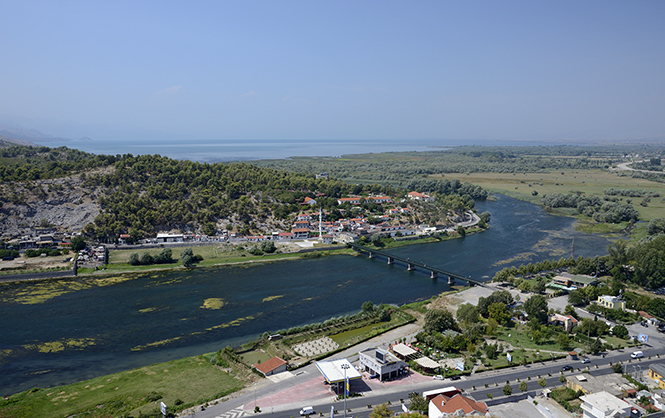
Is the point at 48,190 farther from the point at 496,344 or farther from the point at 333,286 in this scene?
the point at 496,344

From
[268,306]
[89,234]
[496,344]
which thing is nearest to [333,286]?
[268,306]

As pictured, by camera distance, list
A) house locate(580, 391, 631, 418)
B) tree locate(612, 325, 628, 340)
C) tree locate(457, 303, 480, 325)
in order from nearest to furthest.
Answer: house locate(580, 391, 631, 418), tree locate(612, 325, 628, 340), tree locate(457, 303, 480, 325)

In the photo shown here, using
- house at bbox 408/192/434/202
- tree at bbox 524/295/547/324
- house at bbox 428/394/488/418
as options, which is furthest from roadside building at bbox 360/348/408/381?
house at bbox 408/192/434/202

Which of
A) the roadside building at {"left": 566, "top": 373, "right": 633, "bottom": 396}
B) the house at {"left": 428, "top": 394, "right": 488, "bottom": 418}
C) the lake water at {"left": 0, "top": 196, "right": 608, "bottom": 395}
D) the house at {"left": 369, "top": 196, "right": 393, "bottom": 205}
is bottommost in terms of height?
the lake water at {"left": 0, "top": 196, "right": 608, "bottom": 395}

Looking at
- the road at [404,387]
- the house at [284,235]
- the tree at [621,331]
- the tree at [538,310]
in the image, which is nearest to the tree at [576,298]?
the tree at [538,310]

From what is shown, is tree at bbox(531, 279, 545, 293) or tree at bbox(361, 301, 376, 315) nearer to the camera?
tree at bbox(361, 301, 376, 315)

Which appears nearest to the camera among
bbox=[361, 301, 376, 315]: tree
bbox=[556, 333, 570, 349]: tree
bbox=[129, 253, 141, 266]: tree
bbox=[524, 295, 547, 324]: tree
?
bbox=[556, 333, 570, 349]: tree

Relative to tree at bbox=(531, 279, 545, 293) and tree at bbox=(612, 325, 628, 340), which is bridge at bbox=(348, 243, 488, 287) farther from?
tree at bbox=(612, 325, 628, 340)
